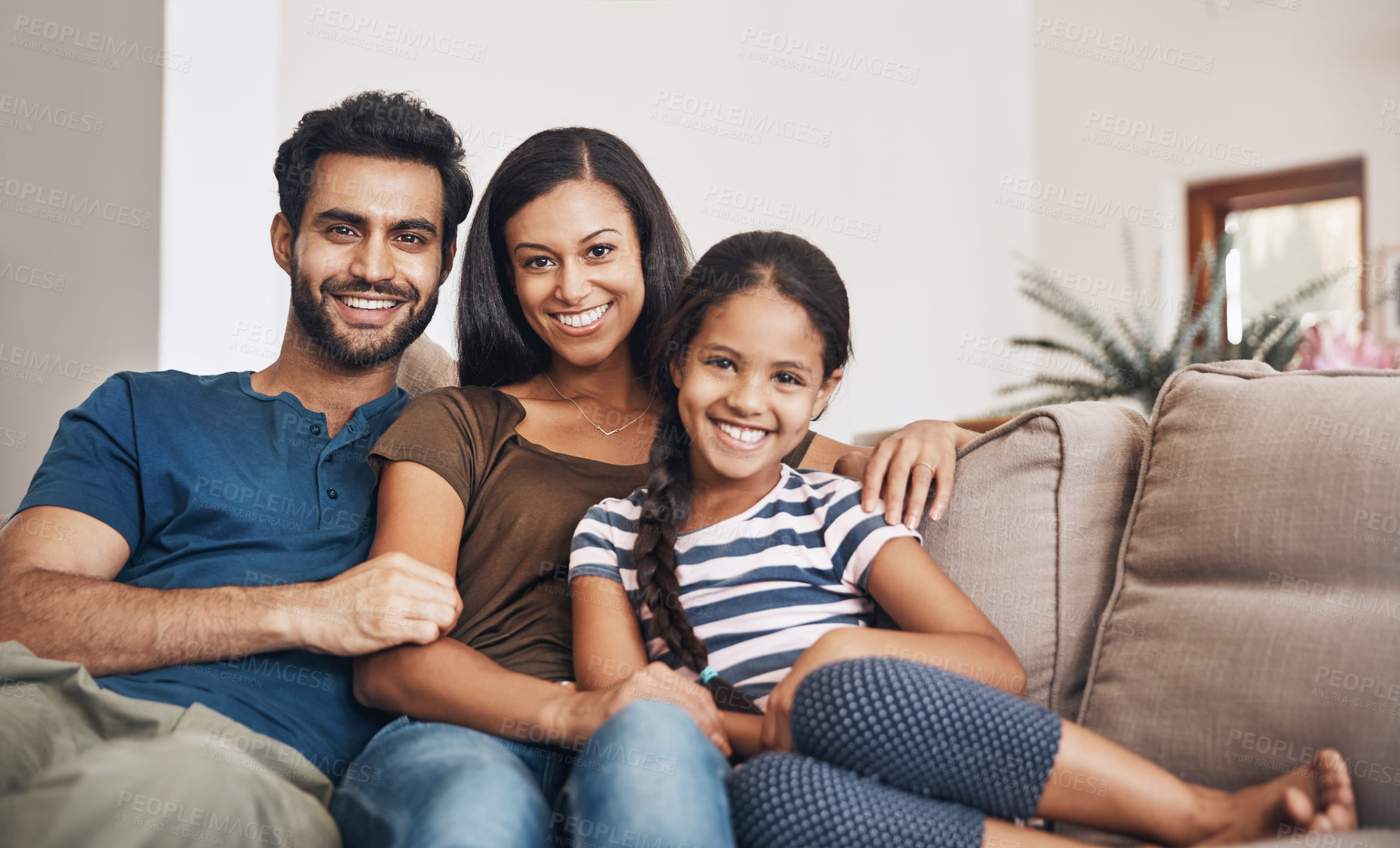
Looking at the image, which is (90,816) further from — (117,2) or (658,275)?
(117,2)

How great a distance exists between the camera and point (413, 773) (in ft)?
3.27

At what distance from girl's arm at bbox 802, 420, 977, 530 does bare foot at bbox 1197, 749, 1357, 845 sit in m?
0.45

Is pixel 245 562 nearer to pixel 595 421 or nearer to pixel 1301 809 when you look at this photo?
pixel 595 421

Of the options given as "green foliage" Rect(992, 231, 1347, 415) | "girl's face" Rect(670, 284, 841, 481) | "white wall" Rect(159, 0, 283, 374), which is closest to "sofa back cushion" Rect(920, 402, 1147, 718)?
"girl's face" Rect(670, 284, 841, 481)

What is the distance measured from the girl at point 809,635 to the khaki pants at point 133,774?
342 millimetres

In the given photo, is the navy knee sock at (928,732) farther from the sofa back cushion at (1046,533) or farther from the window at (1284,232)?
the window at (1284,232)

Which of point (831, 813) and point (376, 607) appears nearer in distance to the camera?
point (831, 813)

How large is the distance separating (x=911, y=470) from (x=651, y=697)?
0.47m

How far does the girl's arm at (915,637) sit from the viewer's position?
1021 millimetres

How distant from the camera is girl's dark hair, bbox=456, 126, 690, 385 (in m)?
1.54

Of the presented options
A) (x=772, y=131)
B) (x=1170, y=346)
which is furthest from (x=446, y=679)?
(x=772, y=131)

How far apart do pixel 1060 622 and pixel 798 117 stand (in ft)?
10.5

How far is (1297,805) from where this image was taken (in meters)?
0.88

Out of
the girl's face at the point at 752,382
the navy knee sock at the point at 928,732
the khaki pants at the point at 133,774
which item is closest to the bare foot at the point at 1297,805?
the navy knee sock at the point at 928,732
